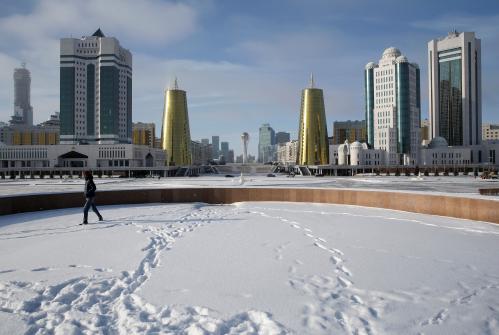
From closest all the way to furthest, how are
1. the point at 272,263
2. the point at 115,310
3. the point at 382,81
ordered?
1. the point at 115,310
2. the point at 272,263
3. the point at 382,81

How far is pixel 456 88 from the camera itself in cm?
12712

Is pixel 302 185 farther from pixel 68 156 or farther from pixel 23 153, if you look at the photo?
pixel 23 153

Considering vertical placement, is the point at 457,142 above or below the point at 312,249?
above

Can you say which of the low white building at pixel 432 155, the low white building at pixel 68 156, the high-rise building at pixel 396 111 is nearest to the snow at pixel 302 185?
the low white building at pixel 68 156

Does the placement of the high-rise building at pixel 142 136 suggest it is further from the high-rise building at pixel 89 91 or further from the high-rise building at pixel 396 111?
the high-rise building at pixel 396 111

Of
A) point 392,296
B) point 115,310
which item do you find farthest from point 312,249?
point 115,310

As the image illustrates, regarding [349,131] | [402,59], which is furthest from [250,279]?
[349,131]

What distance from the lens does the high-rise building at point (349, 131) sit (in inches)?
6339

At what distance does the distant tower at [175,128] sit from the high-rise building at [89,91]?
26.6 m

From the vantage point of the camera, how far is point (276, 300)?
219 inches

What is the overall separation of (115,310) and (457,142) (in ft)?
473

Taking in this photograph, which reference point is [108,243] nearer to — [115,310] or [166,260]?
[166,260]

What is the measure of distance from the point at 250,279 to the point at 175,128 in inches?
4235

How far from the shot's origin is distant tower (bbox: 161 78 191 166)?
110 m
